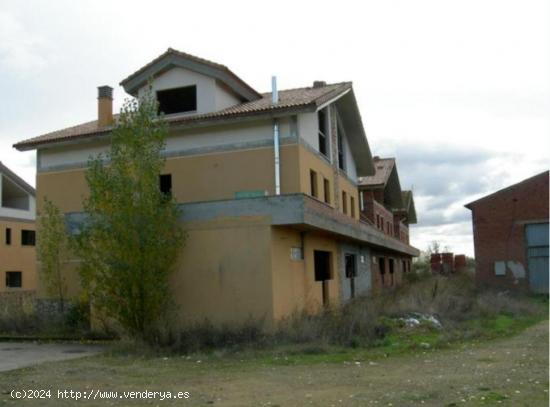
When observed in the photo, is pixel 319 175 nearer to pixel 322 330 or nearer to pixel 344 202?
pixel 344 202

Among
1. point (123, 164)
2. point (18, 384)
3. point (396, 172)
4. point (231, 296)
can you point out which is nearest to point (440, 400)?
point (18, 384)

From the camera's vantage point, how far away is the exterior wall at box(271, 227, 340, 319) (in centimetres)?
1622

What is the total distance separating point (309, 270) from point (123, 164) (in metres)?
6.75

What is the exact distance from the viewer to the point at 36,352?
14992 mm

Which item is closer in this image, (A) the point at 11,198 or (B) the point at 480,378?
(B) the point at 480,378

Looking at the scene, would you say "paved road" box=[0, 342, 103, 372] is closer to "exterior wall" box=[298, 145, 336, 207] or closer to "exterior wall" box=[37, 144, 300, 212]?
"exterior wall" box=[37, 144, 300, 212]

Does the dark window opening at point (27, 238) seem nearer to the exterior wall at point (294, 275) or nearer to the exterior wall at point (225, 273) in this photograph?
the exterior wall at point (294, 275)

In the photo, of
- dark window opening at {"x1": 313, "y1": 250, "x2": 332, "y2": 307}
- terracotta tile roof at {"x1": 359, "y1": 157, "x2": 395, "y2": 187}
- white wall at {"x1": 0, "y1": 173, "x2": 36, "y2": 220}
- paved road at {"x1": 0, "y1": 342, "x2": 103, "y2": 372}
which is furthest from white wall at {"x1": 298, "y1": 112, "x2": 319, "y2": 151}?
white wall at {"x1": 0, "y1": 173, "x2": 36, "y2": 220}

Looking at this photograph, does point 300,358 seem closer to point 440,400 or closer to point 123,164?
point 440,400

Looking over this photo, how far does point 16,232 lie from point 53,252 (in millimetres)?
19844

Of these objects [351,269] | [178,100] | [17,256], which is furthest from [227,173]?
[17,256]

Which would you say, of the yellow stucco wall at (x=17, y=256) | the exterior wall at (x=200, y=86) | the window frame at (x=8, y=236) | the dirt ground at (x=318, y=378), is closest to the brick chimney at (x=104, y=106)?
the exterior wall at (x=200, y=86)

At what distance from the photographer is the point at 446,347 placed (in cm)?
1370

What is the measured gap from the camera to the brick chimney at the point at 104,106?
23.8 m
